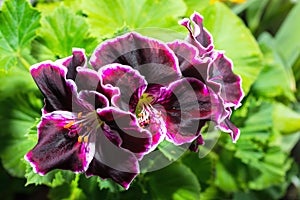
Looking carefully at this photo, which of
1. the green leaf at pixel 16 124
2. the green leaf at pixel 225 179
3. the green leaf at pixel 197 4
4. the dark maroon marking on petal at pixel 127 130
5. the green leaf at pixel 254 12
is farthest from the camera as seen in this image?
the green leaf at pixel 254 12

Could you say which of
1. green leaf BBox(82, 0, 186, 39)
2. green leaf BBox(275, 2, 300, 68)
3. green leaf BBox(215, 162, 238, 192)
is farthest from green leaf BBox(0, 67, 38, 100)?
green leaf BBox(275, 2, 300, 68)

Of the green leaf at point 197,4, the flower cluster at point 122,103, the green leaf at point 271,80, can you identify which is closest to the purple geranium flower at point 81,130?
the flower cluster at point 122,103

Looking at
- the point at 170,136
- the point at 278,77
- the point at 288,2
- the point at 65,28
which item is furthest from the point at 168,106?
the point at 288,2

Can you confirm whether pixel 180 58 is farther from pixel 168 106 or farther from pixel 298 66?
pixel 298 66

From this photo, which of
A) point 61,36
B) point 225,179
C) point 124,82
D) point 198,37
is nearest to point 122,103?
point 124,82

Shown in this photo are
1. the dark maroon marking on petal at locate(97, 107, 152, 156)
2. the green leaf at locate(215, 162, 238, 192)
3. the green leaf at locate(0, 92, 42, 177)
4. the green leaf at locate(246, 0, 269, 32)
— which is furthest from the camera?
the green leaf at locate(246, 0, 269, 32)

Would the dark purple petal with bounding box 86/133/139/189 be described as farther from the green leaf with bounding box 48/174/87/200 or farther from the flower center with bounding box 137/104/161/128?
the green leaf with bounding box 48/174/87/200

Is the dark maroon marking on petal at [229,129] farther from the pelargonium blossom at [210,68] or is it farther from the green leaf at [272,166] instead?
the green leaf at [272,166]

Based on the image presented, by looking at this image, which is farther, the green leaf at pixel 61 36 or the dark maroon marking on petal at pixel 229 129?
the green leaf at pixel 61 36
